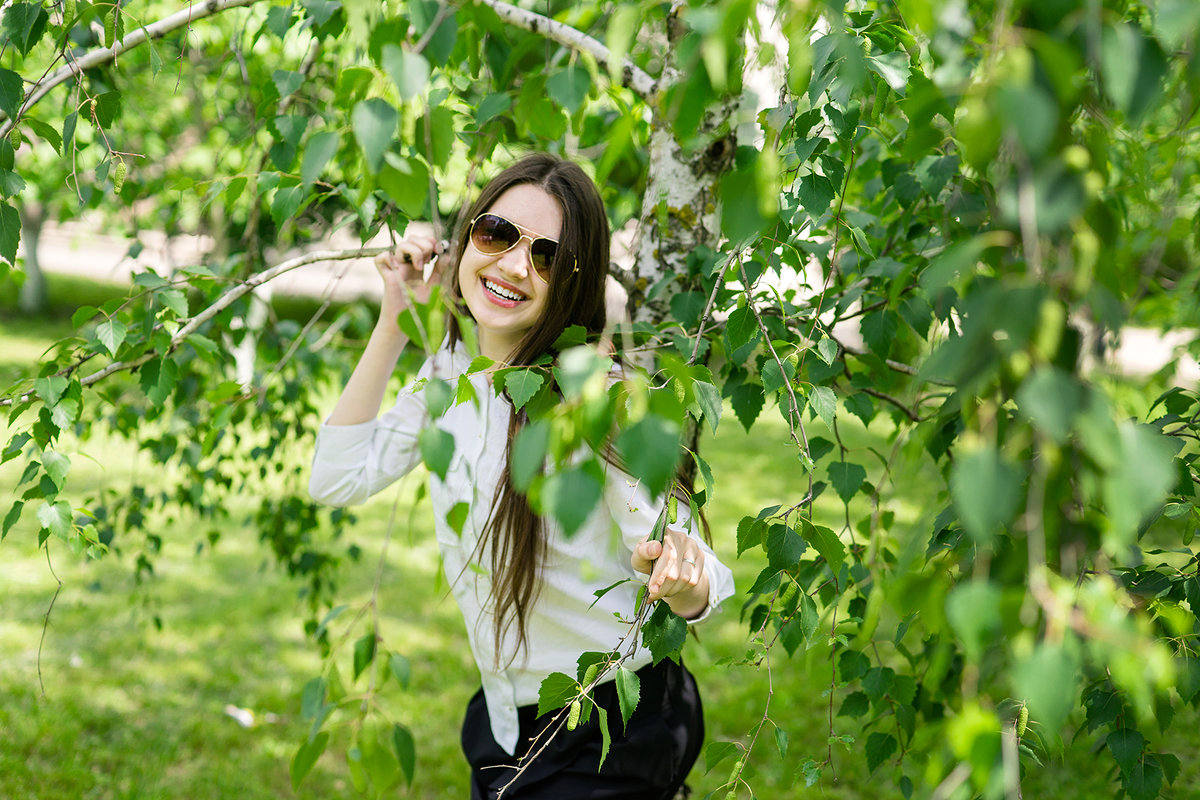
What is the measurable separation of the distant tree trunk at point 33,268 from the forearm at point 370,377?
31.6 feet

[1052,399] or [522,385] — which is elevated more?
[1052,399]

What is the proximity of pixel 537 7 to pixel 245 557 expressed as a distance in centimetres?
343

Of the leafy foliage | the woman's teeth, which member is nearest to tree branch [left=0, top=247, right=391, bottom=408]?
the leafy foliage

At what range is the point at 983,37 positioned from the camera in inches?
48.5

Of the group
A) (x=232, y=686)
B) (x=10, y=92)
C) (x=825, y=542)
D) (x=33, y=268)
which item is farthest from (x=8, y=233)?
(x=33, y=268)

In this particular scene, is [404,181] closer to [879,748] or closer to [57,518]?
[57,518]

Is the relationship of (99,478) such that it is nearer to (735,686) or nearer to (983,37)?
(735,686)

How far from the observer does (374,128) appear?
0.66 meters

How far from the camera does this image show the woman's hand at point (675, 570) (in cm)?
115

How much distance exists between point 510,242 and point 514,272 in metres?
0.06

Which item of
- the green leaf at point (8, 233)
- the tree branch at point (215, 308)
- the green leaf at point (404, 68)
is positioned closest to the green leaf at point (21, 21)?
the green leaf at point (8, 233)

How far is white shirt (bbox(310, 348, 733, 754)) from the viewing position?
1.57 metres

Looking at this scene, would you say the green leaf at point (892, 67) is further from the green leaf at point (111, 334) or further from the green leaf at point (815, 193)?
the green leaf at point (111, 334)

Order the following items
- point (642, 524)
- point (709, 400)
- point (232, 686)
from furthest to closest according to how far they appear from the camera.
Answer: point (232, 686) → point (642, 524) → point (709, 400)
